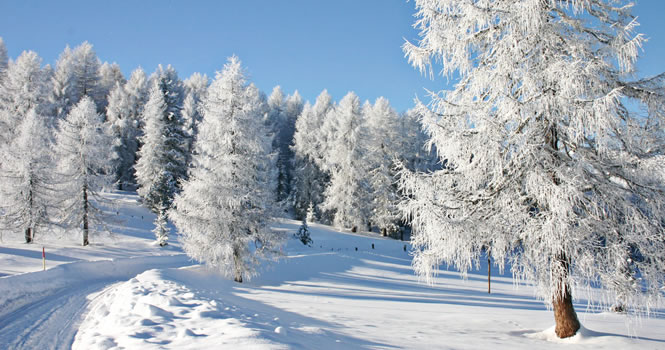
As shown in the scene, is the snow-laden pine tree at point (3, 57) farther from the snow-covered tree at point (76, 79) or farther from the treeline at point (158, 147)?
the snow-covered tree at point (76, 79)

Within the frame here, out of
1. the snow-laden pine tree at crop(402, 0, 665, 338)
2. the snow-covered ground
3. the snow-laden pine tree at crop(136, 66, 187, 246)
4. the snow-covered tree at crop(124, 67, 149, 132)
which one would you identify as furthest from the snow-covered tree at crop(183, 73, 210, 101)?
the snow-laden pine tree at crop(402, 0, 665, 338)

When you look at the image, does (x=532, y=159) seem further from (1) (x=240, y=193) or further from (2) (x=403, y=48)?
(1) (x=240, y=193)

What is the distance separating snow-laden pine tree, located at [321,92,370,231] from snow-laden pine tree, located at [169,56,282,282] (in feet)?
68.1

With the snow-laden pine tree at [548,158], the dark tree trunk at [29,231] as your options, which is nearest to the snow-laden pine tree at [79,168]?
the dark tree trunk at [29,231]

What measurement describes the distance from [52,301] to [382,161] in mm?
32130

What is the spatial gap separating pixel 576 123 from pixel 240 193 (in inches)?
501

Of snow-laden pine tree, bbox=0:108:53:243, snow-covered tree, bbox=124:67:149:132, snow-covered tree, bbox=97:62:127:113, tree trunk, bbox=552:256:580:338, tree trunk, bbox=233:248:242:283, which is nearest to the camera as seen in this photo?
tree trunk, bbox=552:256:580:338

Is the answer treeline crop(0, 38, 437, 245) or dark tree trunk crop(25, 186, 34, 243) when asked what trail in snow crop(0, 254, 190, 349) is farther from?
dark tree trunk crop(25, 186, 34, 243)

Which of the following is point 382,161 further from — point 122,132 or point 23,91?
point 23,91

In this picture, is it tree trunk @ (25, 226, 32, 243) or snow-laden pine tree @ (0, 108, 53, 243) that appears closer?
snow-laden pine tree @ (0, 108, 53, 243)

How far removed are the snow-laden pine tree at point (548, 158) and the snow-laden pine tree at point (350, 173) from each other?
2992 cm

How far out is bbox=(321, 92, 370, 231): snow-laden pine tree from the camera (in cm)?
3766

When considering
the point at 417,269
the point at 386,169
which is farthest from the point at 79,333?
the point at 386,169

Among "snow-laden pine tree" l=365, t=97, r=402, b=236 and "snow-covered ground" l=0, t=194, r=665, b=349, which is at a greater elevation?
"snow-laden pine tree" l=365, t=97, r=402, b=236
